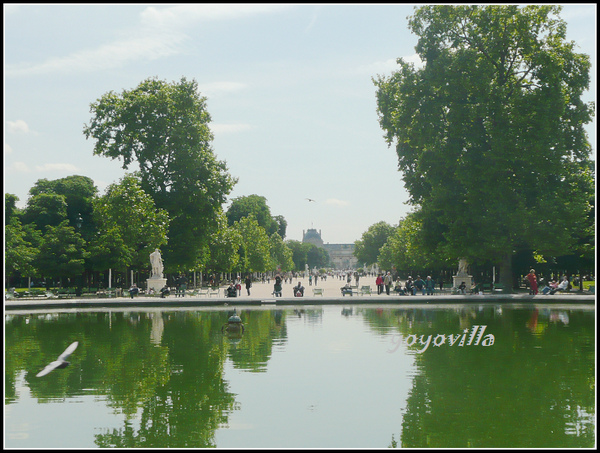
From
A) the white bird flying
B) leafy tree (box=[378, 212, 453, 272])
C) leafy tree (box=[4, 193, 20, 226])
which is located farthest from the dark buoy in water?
leafy tree (box=[4, 193, 20, 226])

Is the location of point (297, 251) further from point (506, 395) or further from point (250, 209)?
point (506, 395)

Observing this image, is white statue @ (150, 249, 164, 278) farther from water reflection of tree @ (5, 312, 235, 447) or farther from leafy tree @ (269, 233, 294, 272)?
leafy tree @ (269, 233, 294, 272)

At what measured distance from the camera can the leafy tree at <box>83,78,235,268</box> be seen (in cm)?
4394

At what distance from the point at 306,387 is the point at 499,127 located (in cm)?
2659

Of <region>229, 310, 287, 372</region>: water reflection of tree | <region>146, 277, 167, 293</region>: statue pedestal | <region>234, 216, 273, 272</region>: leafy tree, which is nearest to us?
<region>229, 310, 287, 372</region>: water reflection of tree

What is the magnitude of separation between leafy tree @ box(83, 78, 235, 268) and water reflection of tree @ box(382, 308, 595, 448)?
29.0m

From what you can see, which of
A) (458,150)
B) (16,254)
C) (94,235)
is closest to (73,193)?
(94,235)

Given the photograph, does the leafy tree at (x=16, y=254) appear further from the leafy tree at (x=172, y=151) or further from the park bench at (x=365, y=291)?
the park bench at (x=365, y=291)

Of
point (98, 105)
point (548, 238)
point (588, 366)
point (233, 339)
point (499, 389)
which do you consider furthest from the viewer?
point (98, 105)

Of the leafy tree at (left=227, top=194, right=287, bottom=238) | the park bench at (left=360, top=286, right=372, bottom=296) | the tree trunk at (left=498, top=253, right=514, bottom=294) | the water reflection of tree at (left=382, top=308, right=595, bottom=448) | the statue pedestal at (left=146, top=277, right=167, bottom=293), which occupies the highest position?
the leafy tree at (left=227, top=194, right=287, bottom=238)

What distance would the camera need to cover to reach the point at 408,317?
2492 centimetres

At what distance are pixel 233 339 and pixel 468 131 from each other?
72.2 feet

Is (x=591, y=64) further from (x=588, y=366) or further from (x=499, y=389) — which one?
(x=499, y=389)

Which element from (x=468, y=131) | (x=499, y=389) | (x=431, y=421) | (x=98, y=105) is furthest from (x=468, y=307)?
(x=98, y=105)
